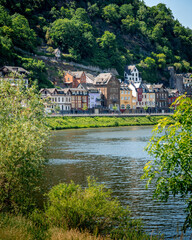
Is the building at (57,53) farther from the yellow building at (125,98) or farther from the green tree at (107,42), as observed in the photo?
the green tree at (107,42)

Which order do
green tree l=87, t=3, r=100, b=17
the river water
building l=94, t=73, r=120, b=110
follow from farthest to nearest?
green tree l=87, t=3, r=100, b=17 → building l=94, t=73, r=120, b=110 → the river water

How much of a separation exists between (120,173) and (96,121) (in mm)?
70273

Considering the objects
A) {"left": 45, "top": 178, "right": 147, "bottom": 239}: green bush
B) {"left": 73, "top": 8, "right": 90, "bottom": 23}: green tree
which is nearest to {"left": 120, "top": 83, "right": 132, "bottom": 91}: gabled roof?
{"left": 73, "top": 8, "right": 90, "bottom": 23}: green tree

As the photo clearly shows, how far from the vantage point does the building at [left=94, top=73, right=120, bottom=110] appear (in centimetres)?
13850

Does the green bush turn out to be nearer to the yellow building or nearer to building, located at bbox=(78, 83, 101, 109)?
building, located at bbox=(78, 83, 101, 109)

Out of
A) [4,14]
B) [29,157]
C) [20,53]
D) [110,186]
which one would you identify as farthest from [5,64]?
[29,157]

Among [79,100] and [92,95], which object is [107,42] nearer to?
[92,95]

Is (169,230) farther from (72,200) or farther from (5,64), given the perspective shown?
(5,64)

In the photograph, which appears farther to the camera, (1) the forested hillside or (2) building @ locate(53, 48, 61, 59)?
(2) building @ locate(53, 48, 61, 59)

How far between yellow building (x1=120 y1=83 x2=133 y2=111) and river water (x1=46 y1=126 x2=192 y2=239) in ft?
246

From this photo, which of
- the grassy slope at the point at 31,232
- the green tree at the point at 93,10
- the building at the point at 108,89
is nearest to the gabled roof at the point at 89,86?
the building at the point at 108,89

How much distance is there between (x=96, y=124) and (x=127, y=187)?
74.7 m

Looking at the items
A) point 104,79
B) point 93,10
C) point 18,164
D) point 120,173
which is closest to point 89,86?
point 104,79

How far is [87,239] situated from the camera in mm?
16938
